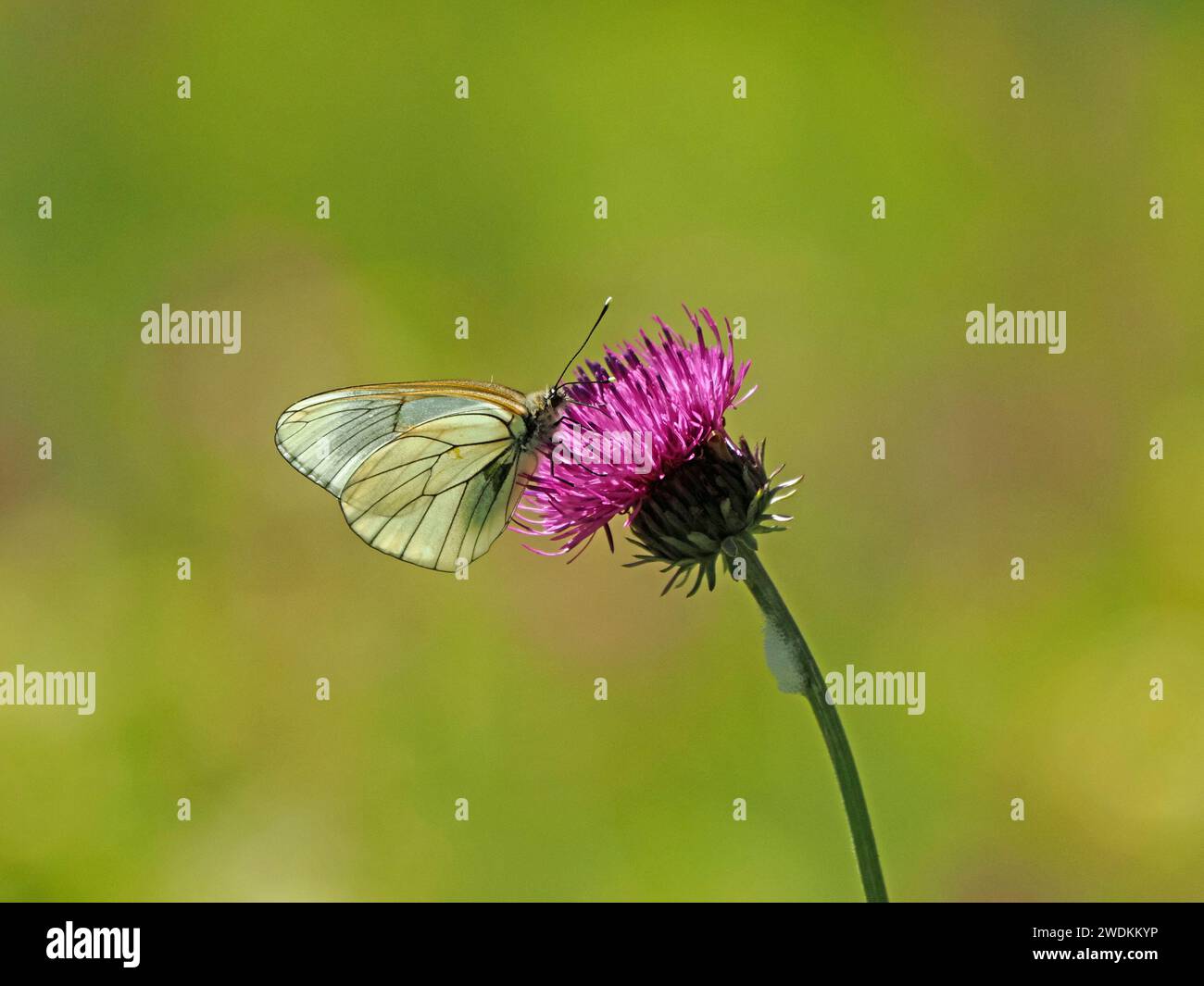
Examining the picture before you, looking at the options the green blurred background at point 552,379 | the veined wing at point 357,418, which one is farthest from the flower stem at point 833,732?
the green blurred background at point 552,379

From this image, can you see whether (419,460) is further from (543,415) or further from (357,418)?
(543,415)

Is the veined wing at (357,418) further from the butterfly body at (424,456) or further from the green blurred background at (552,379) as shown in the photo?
the green blurred background at (552,379)

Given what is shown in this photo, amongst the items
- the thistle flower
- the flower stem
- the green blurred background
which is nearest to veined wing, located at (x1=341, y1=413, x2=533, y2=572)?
the thistle flower

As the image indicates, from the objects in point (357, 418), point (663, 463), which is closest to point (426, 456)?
point (357, 418)

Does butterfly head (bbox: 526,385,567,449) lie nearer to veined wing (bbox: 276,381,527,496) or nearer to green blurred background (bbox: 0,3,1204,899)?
veined wing (bbox: 276,381,527,496)

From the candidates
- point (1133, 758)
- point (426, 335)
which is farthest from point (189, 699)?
point (1133, 758)

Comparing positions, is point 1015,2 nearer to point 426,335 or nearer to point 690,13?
point 690,13
